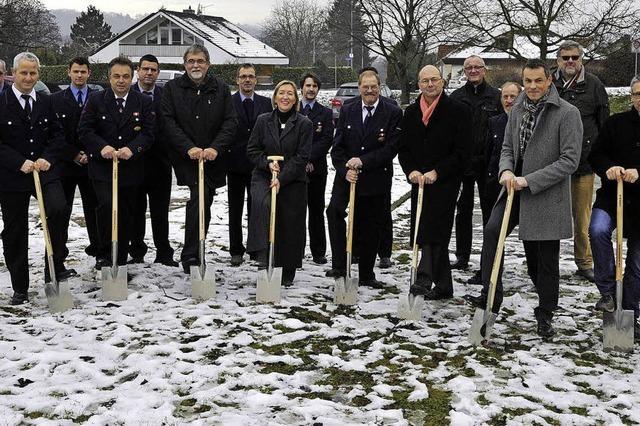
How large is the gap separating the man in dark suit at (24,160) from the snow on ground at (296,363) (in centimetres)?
48

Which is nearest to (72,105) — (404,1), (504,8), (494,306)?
(494,306)

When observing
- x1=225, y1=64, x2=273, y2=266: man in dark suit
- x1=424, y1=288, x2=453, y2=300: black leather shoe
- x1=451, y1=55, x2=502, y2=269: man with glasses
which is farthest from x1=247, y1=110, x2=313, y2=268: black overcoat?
x1=451, y1=55, x2=502, y2=269: man with glasses

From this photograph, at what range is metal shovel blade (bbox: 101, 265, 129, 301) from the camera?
21.2 feet

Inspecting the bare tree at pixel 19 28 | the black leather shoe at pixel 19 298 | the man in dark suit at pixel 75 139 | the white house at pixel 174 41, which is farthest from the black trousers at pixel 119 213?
the white house at pixel 174 41

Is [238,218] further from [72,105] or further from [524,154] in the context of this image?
[524,154]

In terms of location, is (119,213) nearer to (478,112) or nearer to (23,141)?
(23,141)

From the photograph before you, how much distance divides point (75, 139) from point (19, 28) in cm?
4638

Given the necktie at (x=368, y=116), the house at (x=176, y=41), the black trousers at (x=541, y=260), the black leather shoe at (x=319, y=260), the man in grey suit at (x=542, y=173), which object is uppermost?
the house at (x=176, y=41)

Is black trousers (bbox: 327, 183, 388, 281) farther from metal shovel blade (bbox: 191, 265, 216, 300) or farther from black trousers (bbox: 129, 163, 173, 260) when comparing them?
black trousers (bbox: 129, 163, 173, 260)

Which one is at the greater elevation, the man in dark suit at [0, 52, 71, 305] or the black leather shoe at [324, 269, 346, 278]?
the man in dark suit at [0, 52, 71, 305]

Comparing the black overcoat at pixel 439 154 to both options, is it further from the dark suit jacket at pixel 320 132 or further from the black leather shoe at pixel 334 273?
the dark suit jacket at pixel 320 132

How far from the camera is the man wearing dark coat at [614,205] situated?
223 inches

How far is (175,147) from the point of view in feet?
23.2

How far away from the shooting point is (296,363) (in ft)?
16.8
